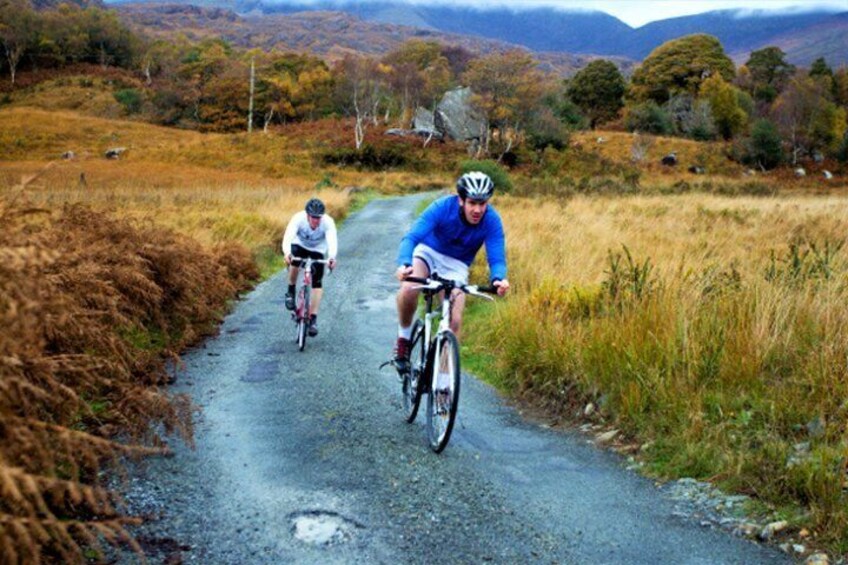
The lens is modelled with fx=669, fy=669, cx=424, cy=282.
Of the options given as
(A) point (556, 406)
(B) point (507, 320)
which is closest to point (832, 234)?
(B) point (507, 320)

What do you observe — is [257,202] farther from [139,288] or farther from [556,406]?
[556,406]

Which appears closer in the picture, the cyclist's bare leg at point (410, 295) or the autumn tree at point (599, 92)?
the cyclist's bare leg at point (410, 295)

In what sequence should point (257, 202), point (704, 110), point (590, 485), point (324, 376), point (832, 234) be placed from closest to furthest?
point (590, 485) → point (324, 376) → point (832, 234) → point (257, 202) → point (704, 110)

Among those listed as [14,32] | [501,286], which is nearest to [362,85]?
[14,32]

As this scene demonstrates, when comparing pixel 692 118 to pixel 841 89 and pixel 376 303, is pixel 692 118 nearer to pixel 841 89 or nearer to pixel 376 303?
pixel 841 89

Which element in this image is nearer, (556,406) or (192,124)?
(556,406)

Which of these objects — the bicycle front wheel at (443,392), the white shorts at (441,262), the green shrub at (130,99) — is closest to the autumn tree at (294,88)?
the green shrub at (130,99)

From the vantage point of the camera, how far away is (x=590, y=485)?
4.72 metres

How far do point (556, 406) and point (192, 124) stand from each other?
73.7 meters

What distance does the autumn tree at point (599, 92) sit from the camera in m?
82.3

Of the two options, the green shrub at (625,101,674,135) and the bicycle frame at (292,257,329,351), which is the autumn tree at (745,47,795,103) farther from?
the bicycle frame at (292,257,329,351)

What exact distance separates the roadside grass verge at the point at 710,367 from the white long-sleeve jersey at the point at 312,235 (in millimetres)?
2296

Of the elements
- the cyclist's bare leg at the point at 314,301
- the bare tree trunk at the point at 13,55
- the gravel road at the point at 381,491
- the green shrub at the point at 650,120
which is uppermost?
the bare tree trunk at the point at 13,55

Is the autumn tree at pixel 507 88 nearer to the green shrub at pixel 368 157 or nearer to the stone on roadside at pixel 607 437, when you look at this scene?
the green shrub at pixel 368 157
